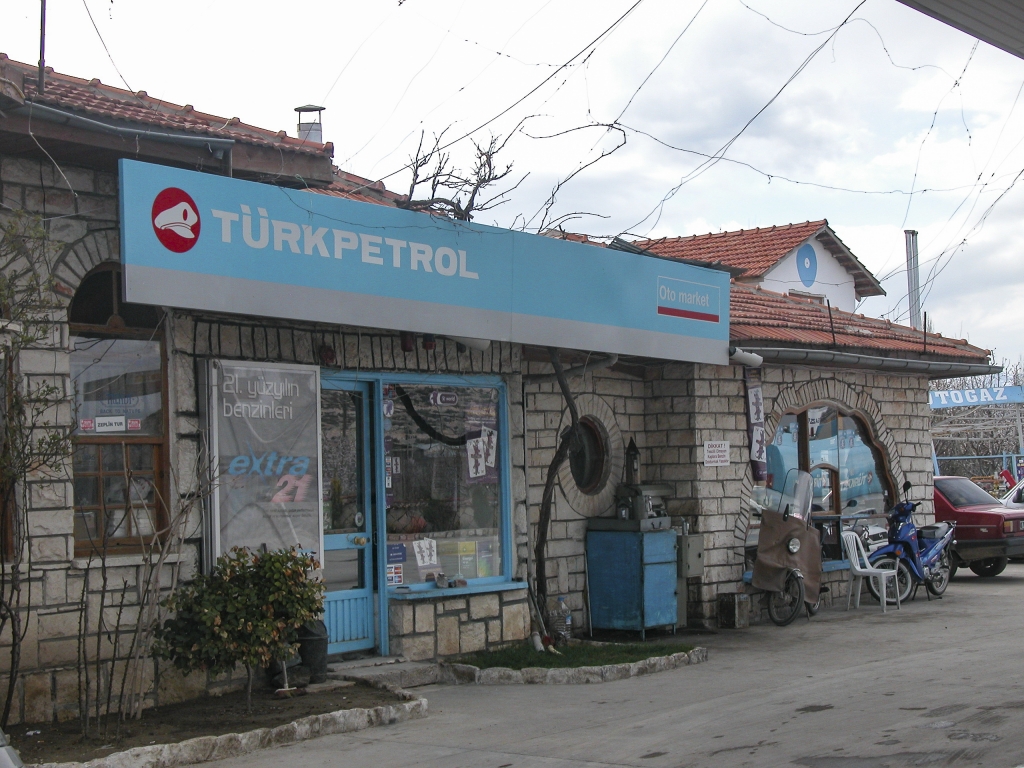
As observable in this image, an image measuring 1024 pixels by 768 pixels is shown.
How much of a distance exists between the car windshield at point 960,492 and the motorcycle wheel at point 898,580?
4.15 m

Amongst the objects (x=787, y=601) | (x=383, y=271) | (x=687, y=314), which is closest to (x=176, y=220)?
(x=383, y=271)

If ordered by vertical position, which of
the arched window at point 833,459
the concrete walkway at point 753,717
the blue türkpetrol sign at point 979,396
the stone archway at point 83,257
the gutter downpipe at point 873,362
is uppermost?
the blue türkpetrol sign at point 979,396

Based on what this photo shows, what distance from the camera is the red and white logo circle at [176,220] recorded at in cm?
727

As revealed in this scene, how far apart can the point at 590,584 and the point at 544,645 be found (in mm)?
1482

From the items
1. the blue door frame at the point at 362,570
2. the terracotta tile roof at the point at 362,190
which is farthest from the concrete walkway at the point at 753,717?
the terracotta tile roof at the point at 362,190

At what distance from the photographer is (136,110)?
8250mm

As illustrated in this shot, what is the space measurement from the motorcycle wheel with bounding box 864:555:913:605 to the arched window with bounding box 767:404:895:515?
1.02 meters

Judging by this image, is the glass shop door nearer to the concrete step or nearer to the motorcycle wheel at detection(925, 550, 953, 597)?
the concrete step

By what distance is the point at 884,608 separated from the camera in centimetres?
1329

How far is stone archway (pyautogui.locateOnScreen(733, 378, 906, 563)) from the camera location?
1288cm

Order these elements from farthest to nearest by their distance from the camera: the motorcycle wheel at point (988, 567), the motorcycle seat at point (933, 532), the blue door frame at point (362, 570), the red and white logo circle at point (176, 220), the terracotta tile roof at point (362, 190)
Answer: the motorcycle wheel at point (988, 567) → the motorcycle seat at point (933, 532) → the terracotta tile roof at point (362, 190) → the blue door frame at point (362, 570) → the red and white logo circle at point (176, 220)

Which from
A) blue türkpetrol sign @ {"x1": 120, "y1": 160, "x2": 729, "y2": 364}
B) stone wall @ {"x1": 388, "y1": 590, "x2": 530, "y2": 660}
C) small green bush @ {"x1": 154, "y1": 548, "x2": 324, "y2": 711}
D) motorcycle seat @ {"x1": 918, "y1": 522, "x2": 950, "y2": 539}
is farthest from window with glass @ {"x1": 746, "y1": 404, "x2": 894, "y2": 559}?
small green bush @ {"x1": 154, "y1": 548, "x2": 324, "y2": 711}

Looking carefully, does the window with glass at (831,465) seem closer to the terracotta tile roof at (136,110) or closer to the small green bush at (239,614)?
the small green bush at (239,614)

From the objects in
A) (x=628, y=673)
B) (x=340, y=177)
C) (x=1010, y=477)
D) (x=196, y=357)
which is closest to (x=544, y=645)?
(x=628, y=673)
